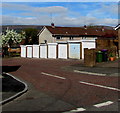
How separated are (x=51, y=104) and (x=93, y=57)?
11392mm

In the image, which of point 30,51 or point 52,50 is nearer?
point 52,50

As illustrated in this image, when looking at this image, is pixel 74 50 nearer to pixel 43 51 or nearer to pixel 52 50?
pixel 52 50

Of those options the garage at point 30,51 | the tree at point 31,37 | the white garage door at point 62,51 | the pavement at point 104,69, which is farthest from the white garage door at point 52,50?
the tree at point 31,37

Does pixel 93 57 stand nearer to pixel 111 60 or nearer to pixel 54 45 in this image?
pixel 111 60

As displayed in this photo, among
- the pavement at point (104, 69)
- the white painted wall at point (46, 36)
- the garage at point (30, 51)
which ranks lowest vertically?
the pavement at point (104, 69)

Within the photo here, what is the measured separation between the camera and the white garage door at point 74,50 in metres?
27.7

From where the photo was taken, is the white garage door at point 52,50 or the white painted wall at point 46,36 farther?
the white painted wall at point 46,36

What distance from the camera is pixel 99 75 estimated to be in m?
13.6

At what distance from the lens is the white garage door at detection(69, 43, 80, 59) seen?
1092 inches

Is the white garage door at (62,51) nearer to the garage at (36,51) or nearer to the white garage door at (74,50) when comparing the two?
the white garage door at (74,50)

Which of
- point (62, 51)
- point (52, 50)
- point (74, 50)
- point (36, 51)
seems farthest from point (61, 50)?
point (36, 51)

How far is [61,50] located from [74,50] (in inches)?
113

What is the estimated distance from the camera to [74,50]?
93.0ft

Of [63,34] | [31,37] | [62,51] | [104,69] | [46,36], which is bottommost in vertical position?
[104,69]
